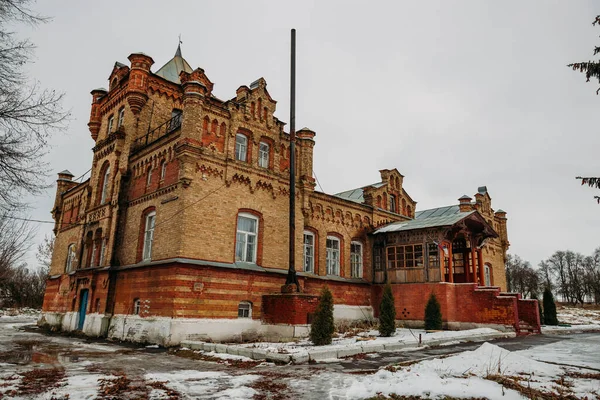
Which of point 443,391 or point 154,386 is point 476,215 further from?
point 154,386

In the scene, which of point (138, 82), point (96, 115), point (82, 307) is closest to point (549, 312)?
point (82, 307)

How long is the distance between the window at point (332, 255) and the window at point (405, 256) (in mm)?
2982

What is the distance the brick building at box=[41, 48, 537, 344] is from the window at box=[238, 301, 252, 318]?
0.16 feet

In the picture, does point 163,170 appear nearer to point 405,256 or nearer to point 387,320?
point 387,320

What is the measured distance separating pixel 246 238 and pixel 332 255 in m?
6.71

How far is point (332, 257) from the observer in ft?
74.4

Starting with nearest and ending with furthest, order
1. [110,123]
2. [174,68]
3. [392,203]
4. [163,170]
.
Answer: [163,170] < [110,123] < [174,68] < [392,203]

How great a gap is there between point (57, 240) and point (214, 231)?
51.6 feet

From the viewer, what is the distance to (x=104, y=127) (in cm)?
2250

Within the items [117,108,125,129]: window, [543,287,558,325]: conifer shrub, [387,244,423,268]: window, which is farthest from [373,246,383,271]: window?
[117,108,125,129]: window

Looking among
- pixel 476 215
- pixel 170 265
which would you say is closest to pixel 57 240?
pixel 170 265

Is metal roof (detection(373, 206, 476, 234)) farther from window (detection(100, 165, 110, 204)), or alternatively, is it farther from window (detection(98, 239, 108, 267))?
window (detection(100, 165, 110, 204))

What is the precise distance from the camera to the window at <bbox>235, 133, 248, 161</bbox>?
714 inches

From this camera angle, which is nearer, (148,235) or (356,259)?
(148,235)
